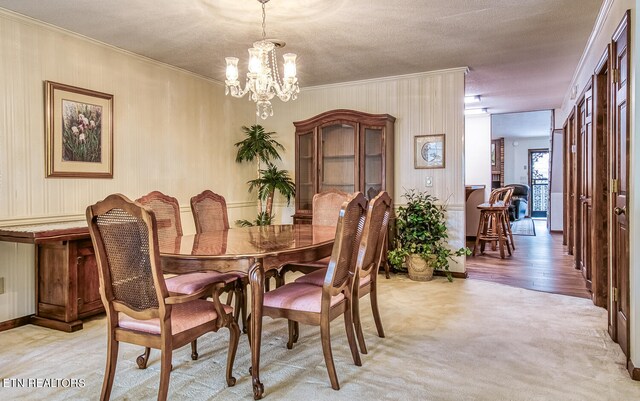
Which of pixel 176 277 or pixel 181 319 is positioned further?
pixel 176 277

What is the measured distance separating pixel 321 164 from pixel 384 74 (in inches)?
51.2

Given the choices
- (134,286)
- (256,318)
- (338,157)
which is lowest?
(256,318)

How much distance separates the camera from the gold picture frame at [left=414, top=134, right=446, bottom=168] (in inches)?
192

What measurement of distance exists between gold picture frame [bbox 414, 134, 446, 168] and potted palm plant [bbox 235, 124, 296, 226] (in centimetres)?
167

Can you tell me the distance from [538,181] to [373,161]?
1038 centimetres

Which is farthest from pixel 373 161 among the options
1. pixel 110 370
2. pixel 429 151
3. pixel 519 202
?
pixel 519 202

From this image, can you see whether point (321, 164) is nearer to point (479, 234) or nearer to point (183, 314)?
point (479, 234)

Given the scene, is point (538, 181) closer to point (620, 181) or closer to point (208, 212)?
point (620, 181)

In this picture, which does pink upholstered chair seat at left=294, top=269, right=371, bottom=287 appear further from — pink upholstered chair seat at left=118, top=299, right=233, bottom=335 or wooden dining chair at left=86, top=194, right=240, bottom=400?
wooden dining chair at left=86, top=194, right=240, bottom=400

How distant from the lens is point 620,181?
101 inches

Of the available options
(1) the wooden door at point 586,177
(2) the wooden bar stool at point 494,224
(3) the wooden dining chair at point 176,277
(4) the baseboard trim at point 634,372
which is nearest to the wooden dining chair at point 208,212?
(3) the wooden dining chair at point 176,277

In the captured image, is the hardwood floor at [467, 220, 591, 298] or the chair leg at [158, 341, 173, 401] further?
the hardwood floor at [467, 220, 591, 298]

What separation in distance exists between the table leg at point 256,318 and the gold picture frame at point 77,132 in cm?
235

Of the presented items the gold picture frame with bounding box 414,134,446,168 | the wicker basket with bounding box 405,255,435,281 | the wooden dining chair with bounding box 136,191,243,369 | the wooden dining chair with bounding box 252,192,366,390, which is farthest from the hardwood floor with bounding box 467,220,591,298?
the wooden dining chair with bounding box 136,191,243,369
